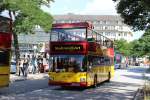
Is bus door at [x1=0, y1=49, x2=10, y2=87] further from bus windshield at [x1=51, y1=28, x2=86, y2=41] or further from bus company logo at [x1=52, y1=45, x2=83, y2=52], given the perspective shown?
bus windshield at [x1=51, y1=28, x2=86, y2=41]

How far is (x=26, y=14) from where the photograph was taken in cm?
4297

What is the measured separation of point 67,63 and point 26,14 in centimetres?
1688

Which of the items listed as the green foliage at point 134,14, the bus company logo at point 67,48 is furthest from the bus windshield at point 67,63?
the green foliage at point 134,14

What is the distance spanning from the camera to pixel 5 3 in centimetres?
4156

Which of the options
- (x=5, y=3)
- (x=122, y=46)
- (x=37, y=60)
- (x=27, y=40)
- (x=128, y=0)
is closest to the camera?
(x=128, y=0)

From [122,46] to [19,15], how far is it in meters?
110

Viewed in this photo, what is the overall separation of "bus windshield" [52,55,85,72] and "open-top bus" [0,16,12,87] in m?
3.94

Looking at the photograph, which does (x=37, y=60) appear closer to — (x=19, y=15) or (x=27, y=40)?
(x=19, y=15)

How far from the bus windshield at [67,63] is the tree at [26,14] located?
15853mm

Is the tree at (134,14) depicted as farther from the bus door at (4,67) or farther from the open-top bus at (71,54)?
the bus door at (4,67)

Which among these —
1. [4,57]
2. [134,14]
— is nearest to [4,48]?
[4,57]

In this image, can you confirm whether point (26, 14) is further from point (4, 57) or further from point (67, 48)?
point (4, 57)

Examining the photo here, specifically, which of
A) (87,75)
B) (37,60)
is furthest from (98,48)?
(37,60)

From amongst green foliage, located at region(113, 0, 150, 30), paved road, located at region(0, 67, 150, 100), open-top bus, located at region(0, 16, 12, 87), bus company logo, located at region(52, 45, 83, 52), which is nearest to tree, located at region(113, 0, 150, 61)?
green foliage, located at region(113, 0, 150, 30)
